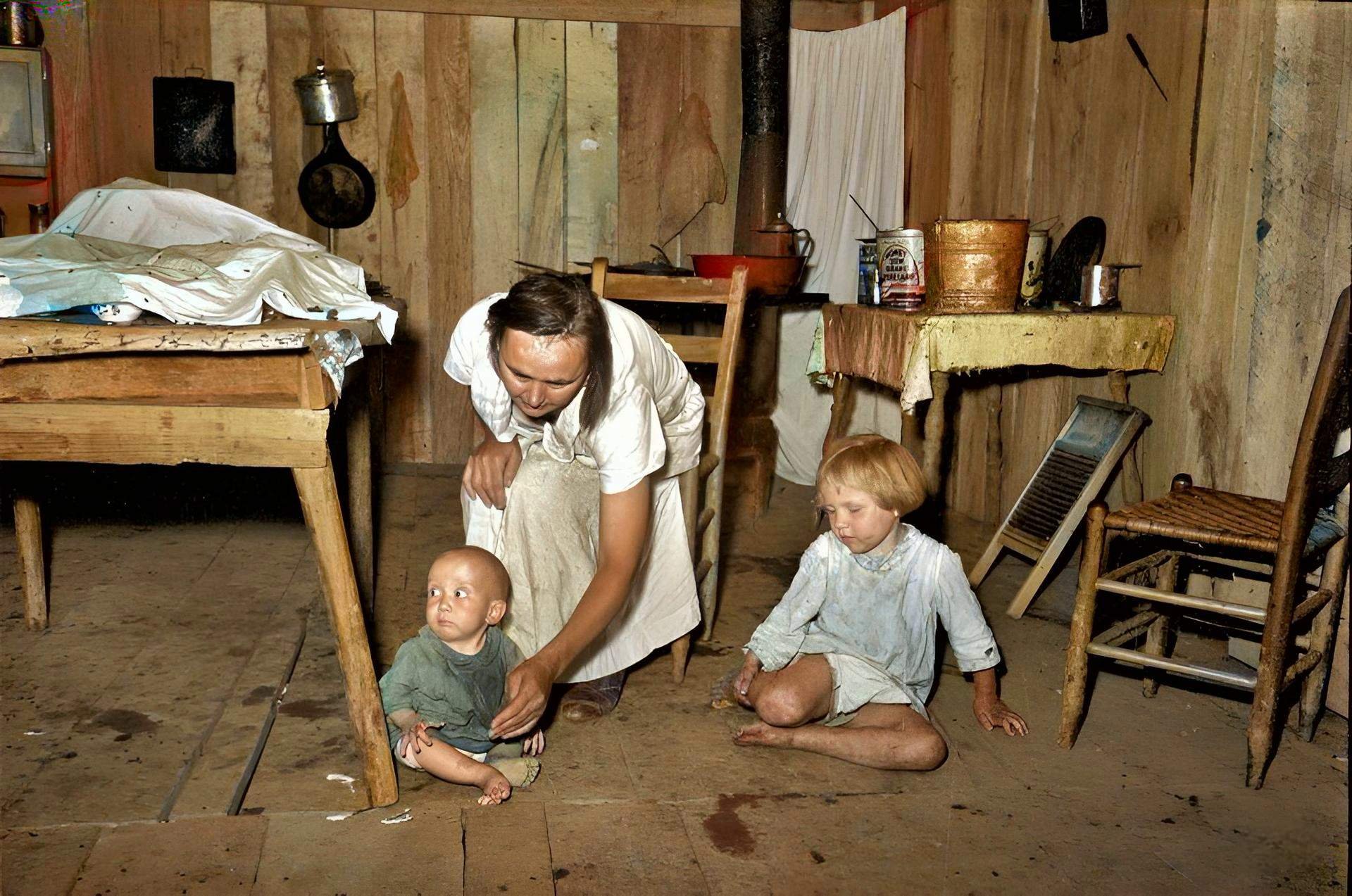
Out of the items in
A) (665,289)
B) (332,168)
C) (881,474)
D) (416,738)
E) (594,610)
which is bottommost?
(416,738)

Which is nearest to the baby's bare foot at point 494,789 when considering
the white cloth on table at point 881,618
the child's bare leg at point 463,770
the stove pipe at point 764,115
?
the child's bare leg at point 463,770

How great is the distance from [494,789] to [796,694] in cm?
67

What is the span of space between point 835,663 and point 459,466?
3.37m

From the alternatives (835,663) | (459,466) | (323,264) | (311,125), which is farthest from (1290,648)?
(311,125)

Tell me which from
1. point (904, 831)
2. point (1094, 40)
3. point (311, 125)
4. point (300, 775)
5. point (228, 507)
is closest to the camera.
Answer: point (904, 831)

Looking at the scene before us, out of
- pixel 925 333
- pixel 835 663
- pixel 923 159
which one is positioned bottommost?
pixel 835 663

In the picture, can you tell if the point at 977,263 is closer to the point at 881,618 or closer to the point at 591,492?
the point at 881,618

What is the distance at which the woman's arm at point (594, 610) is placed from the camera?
6.68 feet

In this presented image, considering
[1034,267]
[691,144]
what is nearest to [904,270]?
[1034,267]

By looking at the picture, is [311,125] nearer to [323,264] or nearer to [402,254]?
[402,254]

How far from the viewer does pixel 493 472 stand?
96.3 inches

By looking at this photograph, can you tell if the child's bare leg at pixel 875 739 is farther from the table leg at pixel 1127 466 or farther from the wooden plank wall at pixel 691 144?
the table leg at pixel 1127 466

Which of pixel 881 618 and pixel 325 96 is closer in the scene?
pixel 881 618

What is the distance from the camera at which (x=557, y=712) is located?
2.48m
